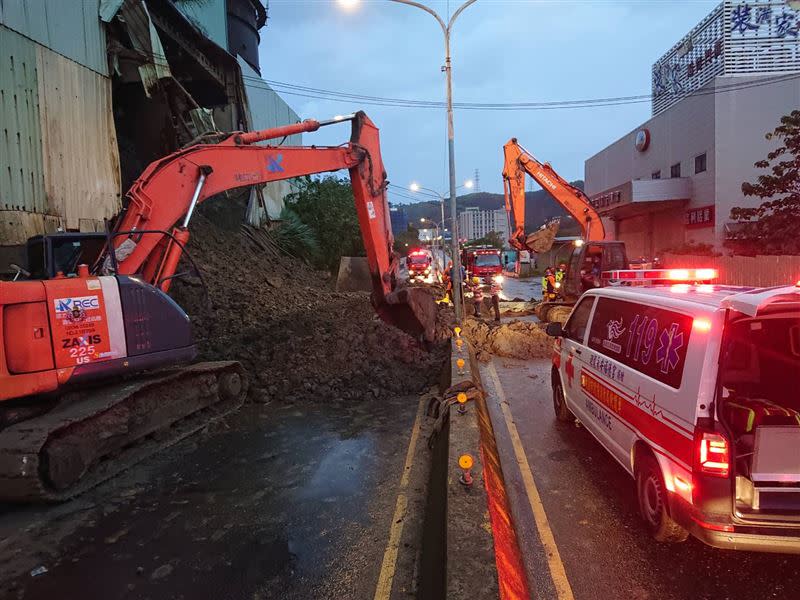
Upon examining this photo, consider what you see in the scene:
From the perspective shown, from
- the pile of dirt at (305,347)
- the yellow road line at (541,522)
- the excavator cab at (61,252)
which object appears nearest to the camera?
the yellow road line at (541,522)

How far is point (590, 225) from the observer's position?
17.1 metres

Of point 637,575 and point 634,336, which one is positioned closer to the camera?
point 637,575

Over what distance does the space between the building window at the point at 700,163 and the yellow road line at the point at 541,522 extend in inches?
1178

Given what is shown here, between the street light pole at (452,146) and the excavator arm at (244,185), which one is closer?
the excavator arm at (244,185)

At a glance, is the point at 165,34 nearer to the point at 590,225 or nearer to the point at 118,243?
the point at 118,243

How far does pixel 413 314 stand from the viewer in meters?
10.7

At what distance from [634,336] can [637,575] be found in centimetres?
193

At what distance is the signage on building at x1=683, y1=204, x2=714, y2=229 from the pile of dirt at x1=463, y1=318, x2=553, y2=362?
22.1 metres

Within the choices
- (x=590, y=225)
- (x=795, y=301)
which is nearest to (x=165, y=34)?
(x=590, y=225)

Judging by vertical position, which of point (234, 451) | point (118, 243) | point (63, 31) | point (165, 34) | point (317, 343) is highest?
point (165, 34)

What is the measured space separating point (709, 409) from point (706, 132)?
107 ft

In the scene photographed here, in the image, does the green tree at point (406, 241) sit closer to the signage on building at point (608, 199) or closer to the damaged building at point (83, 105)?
the signage on building at point (608, 199)

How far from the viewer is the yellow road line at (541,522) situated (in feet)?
12.0

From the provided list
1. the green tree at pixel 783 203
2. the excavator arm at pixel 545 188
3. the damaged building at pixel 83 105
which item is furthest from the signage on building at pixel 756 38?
the damaged building at pixel 83 105
